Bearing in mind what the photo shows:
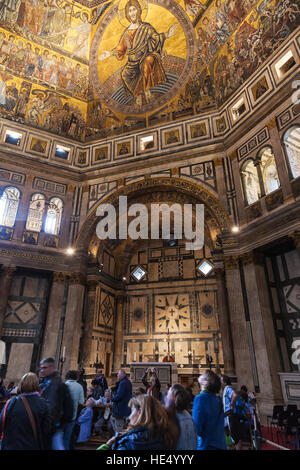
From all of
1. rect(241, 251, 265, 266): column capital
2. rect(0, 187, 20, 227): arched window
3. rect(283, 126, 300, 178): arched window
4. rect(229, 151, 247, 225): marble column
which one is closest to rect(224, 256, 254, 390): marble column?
rect(241, 251, 265, 266): column capital

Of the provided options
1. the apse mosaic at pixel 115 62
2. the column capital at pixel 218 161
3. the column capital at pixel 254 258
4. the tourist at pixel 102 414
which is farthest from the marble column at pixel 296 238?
the tourist at pixel 102 414

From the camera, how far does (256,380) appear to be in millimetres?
10703

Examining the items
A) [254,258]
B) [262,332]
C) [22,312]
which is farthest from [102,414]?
[22,312]

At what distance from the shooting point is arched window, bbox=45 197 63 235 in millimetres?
15766

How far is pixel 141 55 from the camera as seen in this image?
17.8 metres

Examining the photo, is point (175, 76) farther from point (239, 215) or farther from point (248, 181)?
point (239, 215)

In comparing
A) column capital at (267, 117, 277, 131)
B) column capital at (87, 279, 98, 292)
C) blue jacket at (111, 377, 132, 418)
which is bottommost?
blue jacket at (111, 377, 132, 418)

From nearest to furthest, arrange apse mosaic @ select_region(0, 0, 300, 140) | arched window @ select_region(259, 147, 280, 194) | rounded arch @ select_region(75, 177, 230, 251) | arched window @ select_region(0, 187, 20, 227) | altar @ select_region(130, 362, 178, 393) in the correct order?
altar @ select_region(130, 362, 178, 393), arched window @ select_region(259, 147, 280, 194), rounded arch @ select_region(75, 177, 230, 251), arched window @ select_region(0, 187, 20, 227), apse mosaic @ select_region(0, 0, 300, 140)

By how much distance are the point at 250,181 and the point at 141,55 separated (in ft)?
35.7

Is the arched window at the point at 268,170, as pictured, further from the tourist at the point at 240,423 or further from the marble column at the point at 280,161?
the tourist at the point at 240,423

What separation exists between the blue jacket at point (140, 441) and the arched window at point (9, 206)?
1414 cm

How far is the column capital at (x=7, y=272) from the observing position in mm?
13742

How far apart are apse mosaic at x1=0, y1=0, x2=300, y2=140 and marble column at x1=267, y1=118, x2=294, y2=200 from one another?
361cm

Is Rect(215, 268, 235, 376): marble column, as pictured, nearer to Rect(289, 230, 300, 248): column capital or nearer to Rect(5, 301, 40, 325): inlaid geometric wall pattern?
Rect(289, 230, 300, 248): column capital
